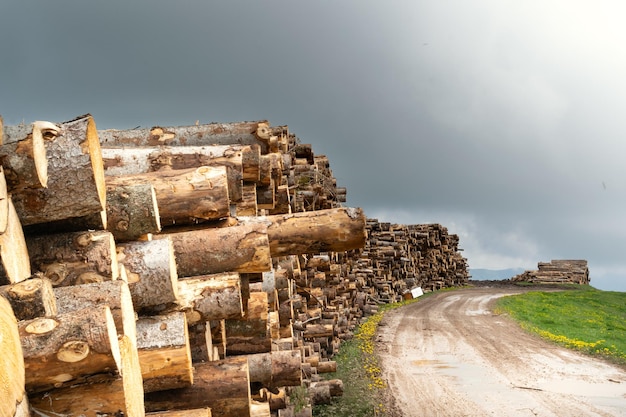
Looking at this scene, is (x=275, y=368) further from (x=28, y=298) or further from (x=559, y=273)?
(x=559, y=273)

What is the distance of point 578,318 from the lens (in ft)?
71.9

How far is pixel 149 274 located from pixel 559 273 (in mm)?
45866

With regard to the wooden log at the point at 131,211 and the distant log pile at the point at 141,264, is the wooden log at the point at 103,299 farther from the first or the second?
the wooden log at the point at 131,211

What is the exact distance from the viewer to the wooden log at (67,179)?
2.82 m

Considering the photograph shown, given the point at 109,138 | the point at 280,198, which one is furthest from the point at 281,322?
the point at 109,138

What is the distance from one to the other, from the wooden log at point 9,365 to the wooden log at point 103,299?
679mm

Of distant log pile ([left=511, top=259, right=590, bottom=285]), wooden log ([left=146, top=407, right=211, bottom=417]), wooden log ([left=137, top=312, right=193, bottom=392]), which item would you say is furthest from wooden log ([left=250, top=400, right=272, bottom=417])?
distant log pile ([left=511, top=259, right=590, bottom=285])

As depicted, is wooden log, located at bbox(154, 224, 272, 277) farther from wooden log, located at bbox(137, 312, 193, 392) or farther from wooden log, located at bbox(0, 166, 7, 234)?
wooden log, located at bbox(0, 166, 7, 234)

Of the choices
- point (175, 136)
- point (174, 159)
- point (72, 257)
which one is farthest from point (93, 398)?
point (175, 136)

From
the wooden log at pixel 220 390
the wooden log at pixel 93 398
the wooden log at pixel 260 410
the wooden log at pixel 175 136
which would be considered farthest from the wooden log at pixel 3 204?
the wooden log at pixel 260 410

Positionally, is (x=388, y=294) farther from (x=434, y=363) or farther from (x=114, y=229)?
(x=114, y=229)

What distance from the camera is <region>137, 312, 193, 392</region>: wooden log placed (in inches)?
138

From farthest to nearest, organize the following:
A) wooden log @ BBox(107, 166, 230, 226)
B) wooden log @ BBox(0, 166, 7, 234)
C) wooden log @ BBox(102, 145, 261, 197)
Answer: wooden log @ BBox(102, 145, 261, 197) < wooden log @ BBox(107, 166, 230, 226) < wooden log @ BBox(0, 166, 7, 234)

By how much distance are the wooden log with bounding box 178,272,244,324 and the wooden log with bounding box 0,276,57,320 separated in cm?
161
